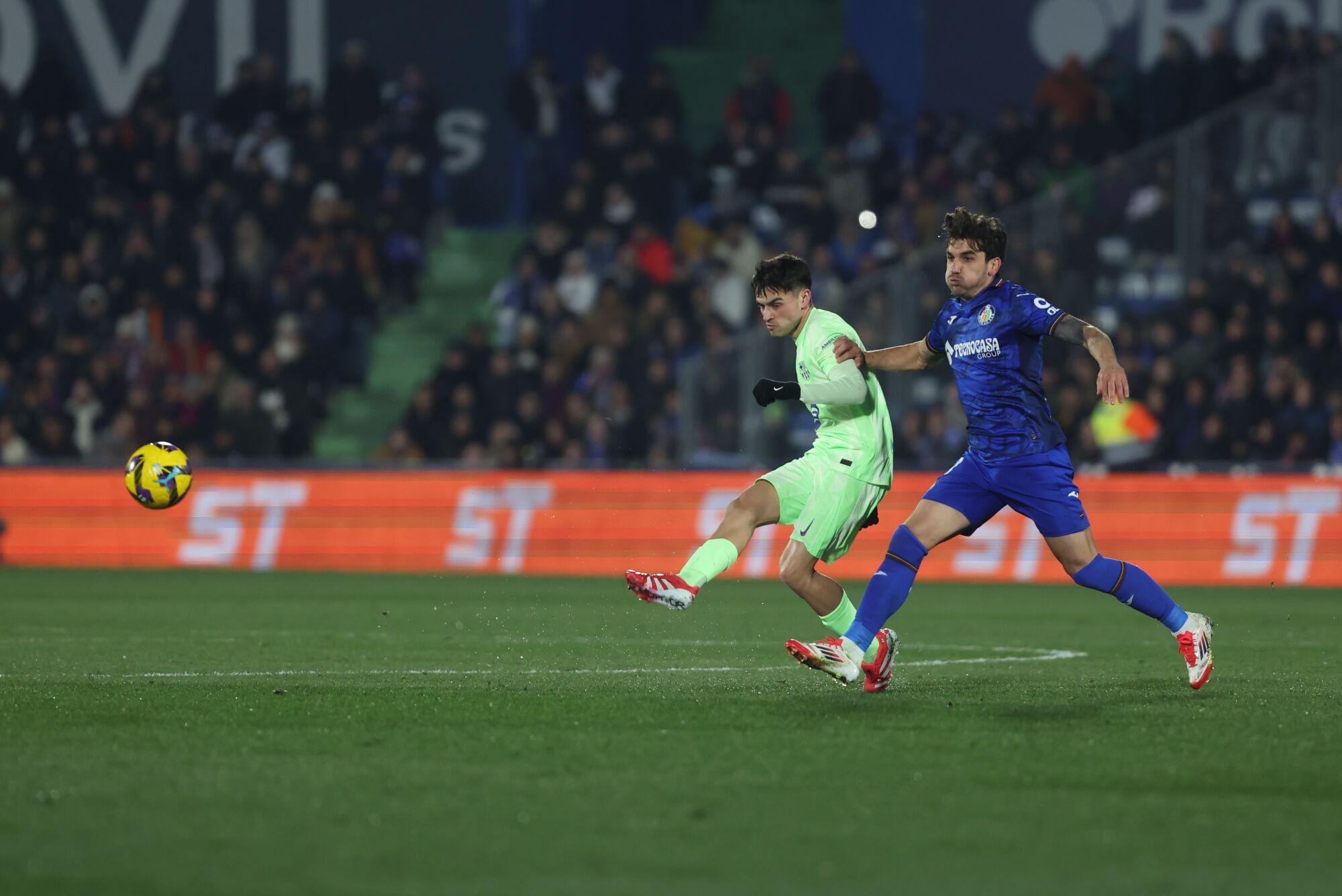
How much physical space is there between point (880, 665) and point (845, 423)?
3.84 ft

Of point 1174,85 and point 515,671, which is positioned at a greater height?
point 1174,85

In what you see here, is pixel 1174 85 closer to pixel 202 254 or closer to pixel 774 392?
pixel 202 254

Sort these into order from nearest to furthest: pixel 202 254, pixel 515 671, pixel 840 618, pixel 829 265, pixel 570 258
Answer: pixel 840 618 → pixel 515 671 → pixel 829 265 → pixel 570 258 → pixel 202 254

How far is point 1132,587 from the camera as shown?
8.89 metres

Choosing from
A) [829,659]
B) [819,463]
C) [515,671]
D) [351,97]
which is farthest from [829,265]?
[829,659]

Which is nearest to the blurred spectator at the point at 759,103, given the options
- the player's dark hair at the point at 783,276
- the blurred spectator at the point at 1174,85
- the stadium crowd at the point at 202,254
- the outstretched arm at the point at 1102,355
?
the stadium crowd at the point at 202,254

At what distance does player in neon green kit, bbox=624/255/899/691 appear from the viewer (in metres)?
8.89

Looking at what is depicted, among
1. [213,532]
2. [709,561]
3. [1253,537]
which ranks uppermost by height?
[709,561]

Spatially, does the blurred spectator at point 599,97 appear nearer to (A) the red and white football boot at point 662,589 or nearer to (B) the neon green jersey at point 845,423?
(B) the neon green jersey at point 845,423

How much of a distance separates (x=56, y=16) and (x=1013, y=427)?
71.8 feet

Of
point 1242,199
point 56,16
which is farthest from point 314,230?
point 1242,199

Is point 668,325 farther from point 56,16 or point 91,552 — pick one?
point 56,16

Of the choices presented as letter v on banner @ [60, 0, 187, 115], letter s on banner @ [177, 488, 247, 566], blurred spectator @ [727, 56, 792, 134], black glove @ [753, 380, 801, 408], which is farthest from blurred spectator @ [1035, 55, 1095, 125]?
black glove @ [753, 380, 801, 408]

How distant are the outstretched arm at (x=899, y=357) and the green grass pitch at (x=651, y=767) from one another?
4.92 ft
